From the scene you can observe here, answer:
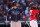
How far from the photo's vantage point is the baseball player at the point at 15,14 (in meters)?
2.95

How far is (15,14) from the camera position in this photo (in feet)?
9.68

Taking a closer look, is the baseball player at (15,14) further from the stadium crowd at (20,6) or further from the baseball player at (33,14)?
the baseball player at (33,14)

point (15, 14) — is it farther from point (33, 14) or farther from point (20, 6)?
point (33, 14)

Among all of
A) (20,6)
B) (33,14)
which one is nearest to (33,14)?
(33,14)

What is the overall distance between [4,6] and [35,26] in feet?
2.90

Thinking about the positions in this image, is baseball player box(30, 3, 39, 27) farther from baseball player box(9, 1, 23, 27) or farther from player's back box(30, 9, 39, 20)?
baseball player box(9, 1, 23, 27)

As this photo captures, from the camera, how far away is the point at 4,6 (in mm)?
3117

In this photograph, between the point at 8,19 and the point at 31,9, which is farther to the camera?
the point at 8,19

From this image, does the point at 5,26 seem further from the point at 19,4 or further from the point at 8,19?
the point at 19,4

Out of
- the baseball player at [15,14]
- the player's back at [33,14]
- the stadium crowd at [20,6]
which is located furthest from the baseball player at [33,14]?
the baseball player at [15,14]

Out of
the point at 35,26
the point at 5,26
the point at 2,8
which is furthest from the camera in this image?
the point at 5,26

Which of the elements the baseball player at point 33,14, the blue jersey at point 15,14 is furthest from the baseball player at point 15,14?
the baseball player at point 33,14

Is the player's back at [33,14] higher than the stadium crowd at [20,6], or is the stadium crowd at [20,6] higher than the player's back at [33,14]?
the stadium crowd at [20,6]

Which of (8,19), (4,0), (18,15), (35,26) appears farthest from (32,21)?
(4,0)
